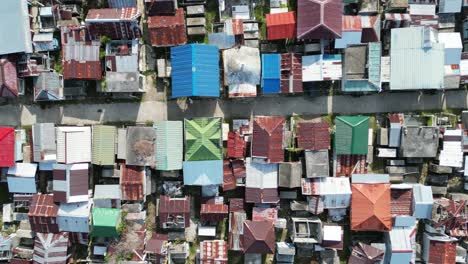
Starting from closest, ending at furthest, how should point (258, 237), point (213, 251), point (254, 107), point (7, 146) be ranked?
1. point (258, 237)
2. point (7, 146)
3. point (213, 251)
4. point (254, 107)

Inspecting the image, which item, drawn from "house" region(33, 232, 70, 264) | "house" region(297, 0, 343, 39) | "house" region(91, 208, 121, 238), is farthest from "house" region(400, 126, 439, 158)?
"house" region(33, 232, 70, 264)

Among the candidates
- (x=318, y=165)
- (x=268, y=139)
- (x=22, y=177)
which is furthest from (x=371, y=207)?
(x=22, y=177)

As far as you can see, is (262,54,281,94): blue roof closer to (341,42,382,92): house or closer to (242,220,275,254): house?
(341,42,382,92): house

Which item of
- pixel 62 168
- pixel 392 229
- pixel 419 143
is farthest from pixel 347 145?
pixel 62 168

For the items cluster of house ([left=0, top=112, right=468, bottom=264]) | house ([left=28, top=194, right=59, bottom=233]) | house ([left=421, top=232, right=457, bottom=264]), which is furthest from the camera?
house ([left=28, top=194, right=59, bottom=233])

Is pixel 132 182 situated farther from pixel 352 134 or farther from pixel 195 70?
pixel 352 134
